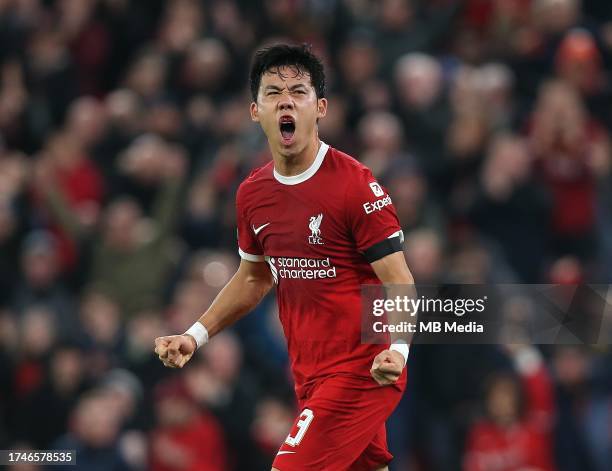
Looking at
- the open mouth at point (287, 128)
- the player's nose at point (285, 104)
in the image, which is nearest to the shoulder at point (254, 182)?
the open mouth at point (287, 128)

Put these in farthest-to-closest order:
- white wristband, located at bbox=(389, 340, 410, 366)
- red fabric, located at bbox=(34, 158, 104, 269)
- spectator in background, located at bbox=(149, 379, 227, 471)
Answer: red fabric, located at bbox=(34, 158, 104, 269) → spectator in background, located at bbox=(149, 379, 227, 471) → white wristband, located at bbox=(389, 340, 410, 366)

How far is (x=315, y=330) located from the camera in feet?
18.1

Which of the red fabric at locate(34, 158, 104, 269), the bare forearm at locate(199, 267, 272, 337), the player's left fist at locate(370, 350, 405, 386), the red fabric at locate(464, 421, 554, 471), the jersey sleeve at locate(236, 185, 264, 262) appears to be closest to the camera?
the player's left fist at locate(370, 350, 405, 386)

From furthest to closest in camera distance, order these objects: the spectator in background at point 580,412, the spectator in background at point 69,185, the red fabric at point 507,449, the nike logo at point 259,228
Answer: the spectator in background at point 69,185 < the spectator in background at point 580,412 < the red fabric at point 507,449 < the nike logo at point 259,228

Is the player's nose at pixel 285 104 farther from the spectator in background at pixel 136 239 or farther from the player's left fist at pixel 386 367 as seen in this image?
the spectator in background at pixel 136 239

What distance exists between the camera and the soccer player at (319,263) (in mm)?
5355

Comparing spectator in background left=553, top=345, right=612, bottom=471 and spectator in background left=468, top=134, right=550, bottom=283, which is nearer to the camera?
spectator in background left=553, top=345, right=612, bottom=471

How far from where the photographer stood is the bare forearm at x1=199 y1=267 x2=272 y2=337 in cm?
592

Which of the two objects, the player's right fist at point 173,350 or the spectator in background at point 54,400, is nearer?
the player's right fist at point 173,350

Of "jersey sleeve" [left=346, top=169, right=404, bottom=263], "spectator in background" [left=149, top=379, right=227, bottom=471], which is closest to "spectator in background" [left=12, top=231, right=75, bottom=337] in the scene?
"spectator in background" [left=149, top=379, right=227, bottom=471]

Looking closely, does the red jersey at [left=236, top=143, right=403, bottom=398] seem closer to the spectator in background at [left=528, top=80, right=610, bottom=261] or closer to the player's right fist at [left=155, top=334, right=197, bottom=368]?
the player's right fist at [left=155, top=334, right=197, bottom=368]

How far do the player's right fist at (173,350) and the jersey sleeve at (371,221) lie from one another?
2.75 feet

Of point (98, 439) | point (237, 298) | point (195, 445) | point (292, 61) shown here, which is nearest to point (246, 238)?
point (237, 298)

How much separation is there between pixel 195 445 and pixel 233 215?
1921mm
